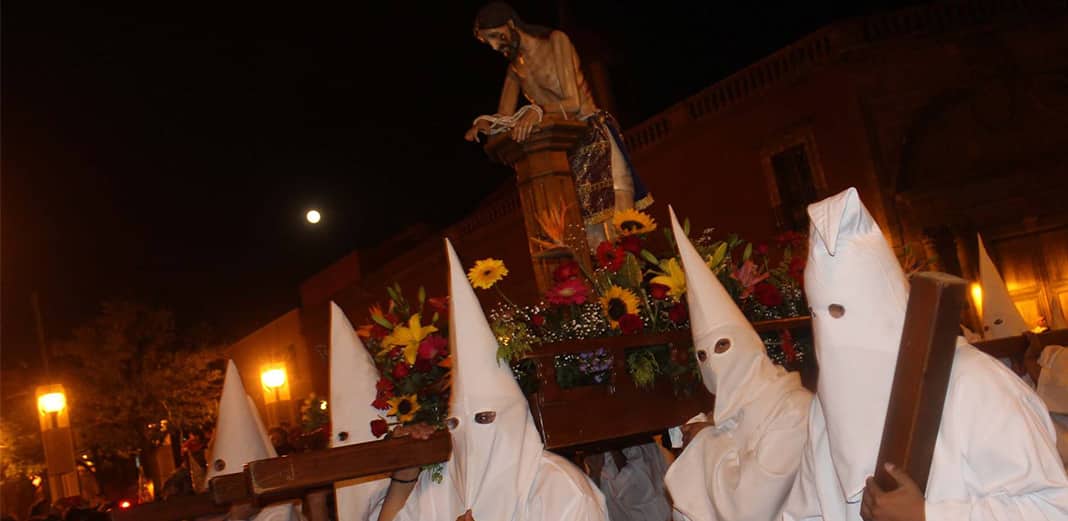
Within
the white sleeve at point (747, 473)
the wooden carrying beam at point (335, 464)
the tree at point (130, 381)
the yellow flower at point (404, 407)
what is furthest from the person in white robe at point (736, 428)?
the tree at point (130, 381)

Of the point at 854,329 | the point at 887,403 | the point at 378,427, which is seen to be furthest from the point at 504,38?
the point at 887,403

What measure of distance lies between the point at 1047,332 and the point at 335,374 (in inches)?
163

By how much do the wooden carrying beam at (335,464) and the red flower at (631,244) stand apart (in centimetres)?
→ 174

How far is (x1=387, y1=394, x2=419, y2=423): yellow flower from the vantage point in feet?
17.5

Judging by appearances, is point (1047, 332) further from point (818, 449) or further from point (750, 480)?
point (818, 449)

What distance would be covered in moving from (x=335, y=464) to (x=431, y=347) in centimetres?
135

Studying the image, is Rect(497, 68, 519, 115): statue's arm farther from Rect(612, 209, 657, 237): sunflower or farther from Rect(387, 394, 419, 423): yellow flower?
Rect(387, 394, 419, 423): yellow flower

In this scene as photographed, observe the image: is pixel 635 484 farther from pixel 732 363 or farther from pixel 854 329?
pixel 854 329

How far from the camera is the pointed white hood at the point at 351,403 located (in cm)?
584

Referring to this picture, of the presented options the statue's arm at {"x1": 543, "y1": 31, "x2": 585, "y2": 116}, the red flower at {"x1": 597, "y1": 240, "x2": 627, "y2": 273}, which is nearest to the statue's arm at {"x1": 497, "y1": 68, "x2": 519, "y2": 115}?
the statue's arm at {"x1": 543, "y1": 31, "x2": 585, "y2": 116}

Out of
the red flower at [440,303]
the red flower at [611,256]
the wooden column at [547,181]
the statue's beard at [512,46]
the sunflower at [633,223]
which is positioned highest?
the statue's beard at [512,46]

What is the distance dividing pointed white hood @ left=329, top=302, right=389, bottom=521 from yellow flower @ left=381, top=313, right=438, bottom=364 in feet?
1.05

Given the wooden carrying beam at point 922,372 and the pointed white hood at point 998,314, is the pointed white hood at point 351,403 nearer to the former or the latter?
the wooden carrying beam at point 922,372

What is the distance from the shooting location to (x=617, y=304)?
5.58 metres
